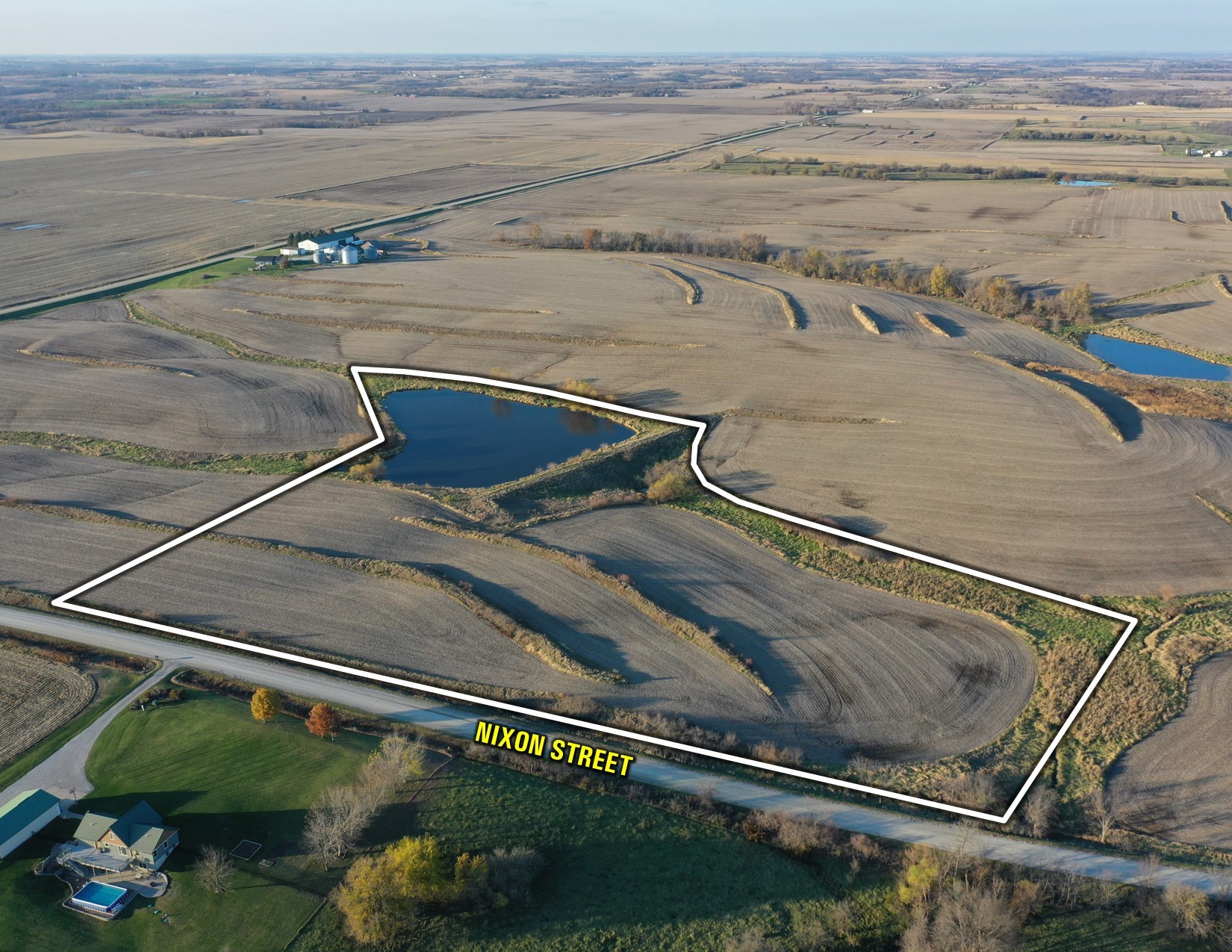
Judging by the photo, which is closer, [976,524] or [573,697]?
[573,697]

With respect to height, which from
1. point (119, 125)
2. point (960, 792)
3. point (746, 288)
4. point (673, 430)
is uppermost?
point (119, 125)

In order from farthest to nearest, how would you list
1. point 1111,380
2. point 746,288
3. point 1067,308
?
point 746,288 → point 1067,308 → point 1111,380

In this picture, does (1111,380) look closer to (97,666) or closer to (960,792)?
(960,792)

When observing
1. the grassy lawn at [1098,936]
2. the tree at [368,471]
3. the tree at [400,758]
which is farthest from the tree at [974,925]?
the tree at [368,471]

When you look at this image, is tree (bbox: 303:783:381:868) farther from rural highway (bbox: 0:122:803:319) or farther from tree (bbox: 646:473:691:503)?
rural highway (bbox: 0:122:803:319)

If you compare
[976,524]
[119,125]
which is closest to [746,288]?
[976,524]

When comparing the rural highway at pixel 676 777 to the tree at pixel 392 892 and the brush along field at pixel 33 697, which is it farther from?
the tree at pixel 392 892
